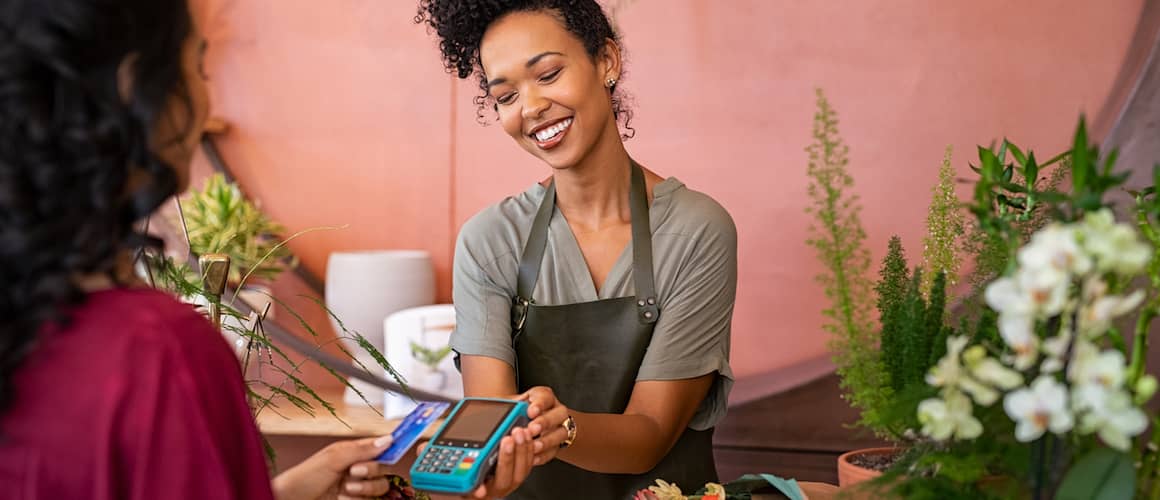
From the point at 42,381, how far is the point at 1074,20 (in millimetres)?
2471

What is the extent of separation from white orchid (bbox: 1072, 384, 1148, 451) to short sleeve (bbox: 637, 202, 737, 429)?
1.04 meters

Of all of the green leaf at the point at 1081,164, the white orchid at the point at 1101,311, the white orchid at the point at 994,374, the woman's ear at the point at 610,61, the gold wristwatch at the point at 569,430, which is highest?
the woman's ear at the point at 610,61

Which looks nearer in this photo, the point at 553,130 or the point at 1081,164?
the point at 1081,164

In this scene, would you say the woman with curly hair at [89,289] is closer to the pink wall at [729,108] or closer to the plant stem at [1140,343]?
the plant stem at [1140,343]

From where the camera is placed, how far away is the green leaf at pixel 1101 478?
2.82 ft

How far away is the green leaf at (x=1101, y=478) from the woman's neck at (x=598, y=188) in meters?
1.17

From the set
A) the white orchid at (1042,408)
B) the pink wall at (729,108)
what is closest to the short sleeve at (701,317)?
the pink wall at (729,108)

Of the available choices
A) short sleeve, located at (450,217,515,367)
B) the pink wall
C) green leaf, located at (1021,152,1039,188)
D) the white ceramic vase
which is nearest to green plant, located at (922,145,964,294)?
green leaf, located at (1021,152,1039,188)

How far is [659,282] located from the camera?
1.89m

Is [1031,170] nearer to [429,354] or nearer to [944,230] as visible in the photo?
[944,230]

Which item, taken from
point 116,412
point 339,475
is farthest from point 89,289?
point 339,475

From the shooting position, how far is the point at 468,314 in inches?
76.2

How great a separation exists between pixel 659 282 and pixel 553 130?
1.11 feet

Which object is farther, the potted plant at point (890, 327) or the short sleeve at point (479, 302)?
the short sleeve at point (479, 302)
